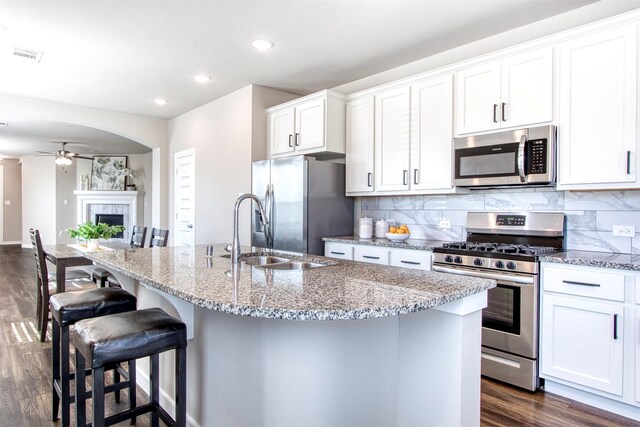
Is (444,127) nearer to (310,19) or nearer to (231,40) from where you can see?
(310,19)

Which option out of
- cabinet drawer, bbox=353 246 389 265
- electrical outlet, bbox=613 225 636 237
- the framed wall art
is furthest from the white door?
the framed wall art

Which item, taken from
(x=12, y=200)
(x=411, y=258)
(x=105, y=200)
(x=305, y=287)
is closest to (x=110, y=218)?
(x=105, y=200)

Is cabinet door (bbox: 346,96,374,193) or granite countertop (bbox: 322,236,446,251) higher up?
cabinet door (bbox: 346,96,374,193)

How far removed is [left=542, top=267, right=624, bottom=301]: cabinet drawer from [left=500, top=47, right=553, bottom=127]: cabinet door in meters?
1.05

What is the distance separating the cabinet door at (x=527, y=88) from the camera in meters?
2.71

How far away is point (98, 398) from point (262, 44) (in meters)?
2.85

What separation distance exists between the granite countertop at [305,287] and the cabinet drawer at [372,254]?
1373 millimetres

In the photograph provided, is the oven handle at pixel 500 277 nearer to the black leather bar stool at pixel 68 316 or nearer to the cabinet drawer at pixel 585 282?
the cabinet drawer at pixel 585 282

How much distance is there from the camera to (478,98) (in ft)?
10.1

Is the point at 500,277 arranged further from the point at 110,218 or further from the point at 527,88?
the point at 110,218

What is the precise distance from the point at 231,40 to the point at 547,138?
8.35 ft

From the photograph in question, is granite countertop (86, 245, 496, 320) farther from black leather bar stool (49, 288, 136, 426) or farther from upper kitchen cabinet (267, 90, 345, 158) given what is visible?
upper kitchen cabinet (267, 90, 345, 158)

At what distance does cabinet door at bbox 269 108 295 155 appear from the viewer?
4.27 m

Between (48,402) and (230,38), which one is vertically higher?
(230,38)
